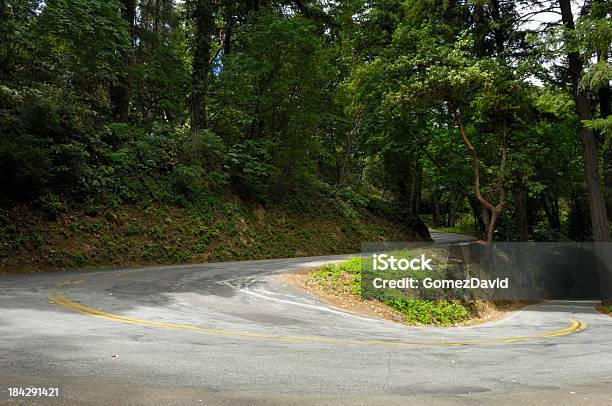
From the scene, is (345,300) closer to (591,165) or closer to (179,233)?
(179,233)

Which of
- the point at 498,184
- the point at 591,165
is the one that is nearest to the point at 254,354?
the point at 498,184

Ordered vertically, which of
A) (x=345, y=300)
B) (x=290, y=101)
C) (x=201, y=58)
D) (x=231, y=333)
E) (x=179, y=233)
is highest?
(x=201, y=58)

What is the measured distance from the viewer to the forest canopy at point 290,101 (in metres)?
14.8

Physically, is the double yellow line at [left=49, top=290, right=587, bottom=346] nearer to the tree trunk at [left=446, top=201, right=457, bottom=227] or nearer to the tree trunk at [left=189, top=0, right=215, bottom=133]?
the tree trunk at [left=189, top=0, right=215, bottom=133]

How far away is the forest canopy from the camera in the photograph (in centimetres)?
1480

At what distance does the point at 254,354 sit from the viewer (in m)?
5.61

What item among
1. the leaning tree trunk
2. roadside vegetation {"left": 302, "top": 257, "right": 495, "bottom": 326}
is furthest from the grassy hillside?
the leaning tree trunk

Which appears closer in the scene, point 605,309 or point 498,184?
point 605,309

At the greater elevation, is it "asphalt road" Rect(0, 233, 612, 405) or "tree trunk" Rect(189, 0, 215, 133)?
"tree trunk" Rect(189, 0, 215, 133)

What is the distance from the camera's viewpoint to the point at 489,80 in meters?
16.0

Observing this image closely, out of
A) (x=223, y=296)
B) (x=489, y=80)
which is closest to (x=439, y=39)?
(x=489, y=80)

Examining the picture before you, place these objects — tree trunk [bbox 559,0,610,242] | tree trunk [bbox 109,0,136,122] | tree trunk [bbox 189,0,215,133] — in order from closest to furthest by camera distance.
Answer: tree trunk [bbox 559,0,610,242], tree trunk [bbox 109,0,136,122], tree trunk [bbox 189,0,215,133]

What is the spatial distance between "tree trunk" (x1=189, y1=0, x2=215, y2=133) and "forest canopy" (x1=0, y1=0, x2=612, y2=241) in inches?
3.2

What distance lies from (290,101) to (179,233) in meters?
8.97
